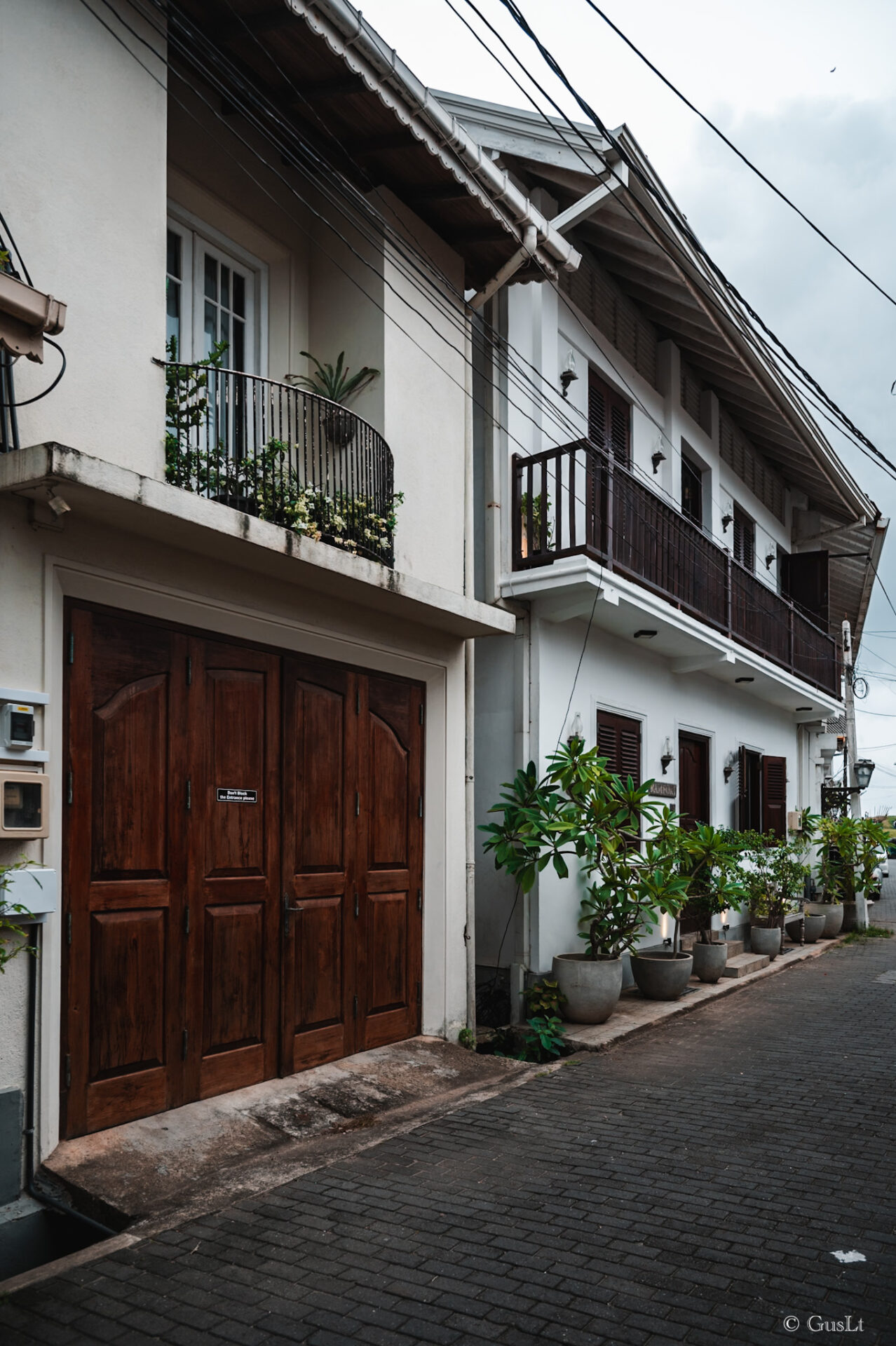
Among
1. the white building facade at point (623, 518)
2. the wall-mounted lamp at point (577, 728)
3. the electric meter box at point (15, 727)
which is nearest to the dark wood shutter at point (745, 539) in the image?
the white building facade at point (623, 518)

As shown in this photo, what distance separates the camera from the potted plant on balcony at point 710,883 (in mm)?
10680

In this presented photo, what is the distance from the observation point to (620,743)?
11.4m

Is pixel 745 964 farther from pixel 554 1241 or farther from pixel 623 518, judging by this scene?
pixel 554 1241

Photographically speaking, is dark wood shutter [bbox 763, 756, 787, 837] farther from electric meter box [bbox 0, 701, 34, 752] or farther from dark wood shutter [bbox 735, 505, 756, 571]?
electric meter box [bbox 0, 701, 34, 752]

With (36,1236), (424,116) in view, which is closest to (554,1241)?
(36,1236)

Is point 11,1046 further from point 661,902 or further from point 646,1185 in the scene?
point 661,902

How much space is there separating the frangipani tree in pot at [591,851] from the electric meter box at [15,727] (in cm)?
457

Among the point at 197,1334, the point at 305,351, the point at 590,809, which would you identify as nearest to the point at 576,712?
the point at 590,809

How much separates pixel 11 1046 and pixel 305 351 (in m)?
5.33

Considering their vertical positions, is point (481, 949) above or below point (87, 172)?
below

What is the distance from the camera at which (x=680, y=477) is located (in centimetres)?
1409

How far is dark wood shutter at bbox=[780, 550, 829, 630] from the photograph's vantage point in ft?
61.7

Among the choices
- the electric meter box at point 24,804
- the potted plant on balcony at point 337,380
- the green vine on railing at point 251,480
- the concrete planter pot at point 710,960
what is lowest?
the concrete planter pot at point 710,960

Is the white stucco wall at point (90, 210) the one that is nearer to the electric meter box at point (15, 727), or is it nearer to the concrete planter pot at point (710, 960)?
the electric meter box at point (15, 727)
